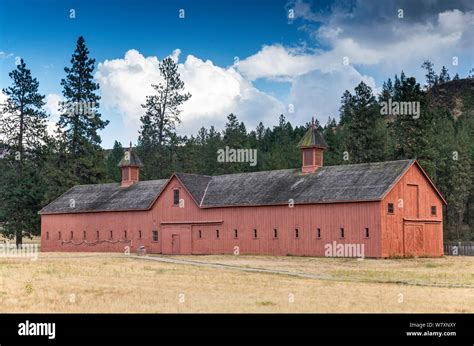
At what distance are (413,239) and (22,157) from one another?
156 feet

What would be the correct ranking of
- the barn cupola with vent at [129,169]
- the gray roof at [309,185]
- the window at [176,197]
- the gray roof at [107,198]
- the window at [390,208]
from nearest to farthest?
1. the window at [390,208]
2. the gray roof at [309,185]
3. the window at [176,197]
4. the gray roof at [107,198]
5. the barn cupola with vent at [129,169]

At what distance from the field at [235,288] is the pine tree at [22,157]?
34.5m

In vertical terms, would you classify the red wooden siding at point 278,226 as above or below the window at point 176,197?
below

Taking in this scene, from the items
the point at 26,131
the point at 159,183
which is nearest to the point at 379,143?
the point at 159,183

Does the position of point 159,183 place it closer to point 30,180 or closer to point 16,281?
point 30,180

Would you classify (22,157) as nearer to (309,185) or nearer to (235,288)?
(309,185)

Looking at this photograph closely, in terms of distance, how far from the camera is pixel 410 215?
1955 inches

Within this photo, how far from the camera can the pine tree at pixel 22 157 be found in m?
74.8

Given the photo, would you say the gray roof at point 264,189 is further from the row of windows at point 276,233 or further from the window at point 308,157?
the row of windows at point 276,233

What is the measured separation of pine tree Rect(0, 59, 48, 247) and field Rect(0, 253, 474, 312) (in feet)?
113

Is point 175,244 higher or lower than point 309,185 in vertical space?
lower

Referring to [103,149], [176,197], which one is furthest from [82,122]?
[176,197]

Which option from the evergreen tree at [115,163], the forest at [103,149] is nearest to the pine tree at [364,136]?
the forest at [103,149]
